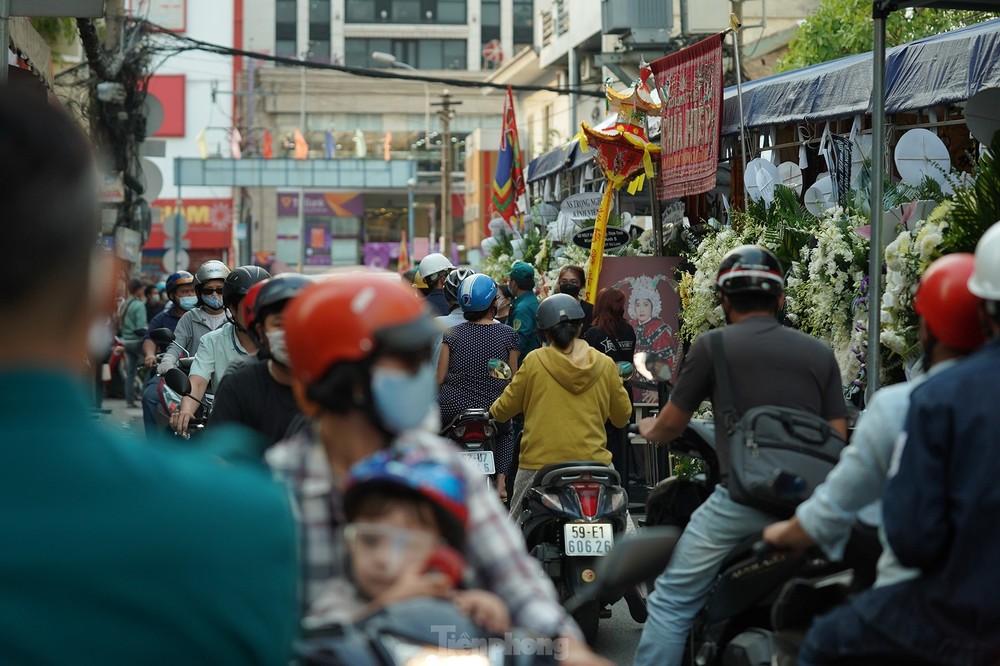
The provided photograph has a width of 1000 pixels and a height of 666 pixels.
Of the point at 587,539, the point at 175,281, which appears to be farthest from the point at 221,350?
the point at 175,281

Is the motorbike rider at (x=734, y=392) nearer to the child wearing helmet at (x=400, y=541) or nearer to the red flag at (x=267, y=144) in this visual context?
the child wearing helmet at (x=400, y=541)

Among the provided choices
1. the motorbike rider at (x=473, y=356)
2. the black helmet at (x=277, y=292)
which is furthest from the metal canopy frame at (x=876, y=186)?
the black helmet at (x=277, y=292)

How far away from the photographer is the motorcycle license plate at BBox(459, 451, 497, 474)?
31.0ft

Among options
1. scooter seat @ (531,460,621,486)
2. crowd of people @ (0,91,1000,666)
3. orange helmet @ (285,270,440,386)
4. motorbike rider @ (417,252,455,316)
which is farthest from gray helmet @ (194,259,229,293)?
orange helmet @ (285,270,440,386)

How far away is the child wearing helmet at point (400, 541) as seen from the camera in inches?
107

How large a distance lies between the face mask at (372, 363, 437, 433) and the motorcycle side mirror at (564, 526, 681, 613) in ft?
1.81

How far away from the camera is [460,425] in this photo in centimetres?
953

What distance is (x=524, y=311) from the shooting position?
41.4 ft

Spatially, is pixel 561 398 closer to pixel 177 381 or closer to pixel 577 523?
pixel 577 523

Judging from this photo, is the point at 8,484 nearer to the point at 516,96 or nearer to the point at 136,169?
the point at 136,169

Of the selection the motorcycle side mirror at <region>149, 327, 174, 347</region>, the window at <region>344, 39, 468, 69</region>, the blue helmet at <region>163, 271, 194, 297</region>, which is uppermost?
the window at <region>344, 39, 468, 69</region>

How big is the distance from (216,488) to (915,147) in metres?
9.87

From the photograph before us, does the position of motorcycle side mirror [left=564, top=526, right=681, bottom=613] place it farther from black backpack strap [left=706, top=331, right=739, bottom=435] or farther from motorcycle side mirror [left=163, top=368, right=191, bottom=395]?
motorcycle side mirror [left=163, top=368, right=191, bottom=395]

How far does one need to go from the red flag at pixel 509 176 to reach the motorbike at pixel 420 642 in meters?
24.3
